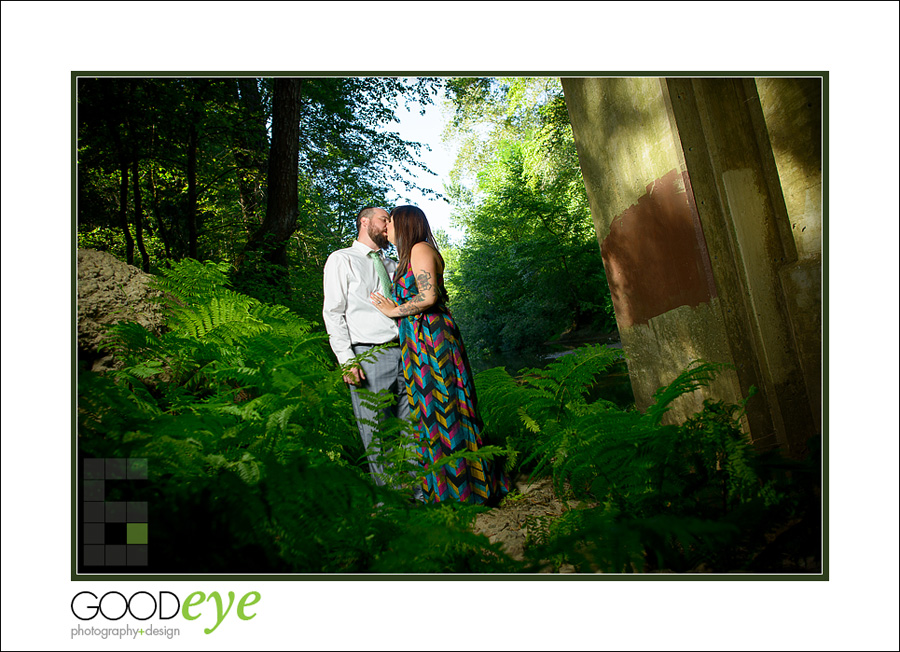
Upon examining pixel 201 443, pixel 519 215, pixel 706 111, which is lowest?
pixel 201 443

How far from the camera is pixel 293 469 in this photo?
1.09 m

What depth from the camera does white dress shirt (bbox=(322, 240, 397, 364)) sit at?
8.02 feet

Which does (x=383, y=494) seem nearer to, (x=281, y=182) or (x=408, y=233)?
(x=408, y=233)

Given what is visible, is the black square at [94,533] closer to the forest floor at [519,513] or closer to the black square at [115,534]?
the black square at [115,534]

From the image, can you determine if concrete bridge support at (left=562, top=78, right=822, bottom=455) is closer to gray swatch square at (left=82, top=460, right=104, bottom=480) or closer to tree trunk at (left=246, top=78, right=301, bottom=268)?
gray swatch square at (left=82, top=460, right=104, bottom=480)

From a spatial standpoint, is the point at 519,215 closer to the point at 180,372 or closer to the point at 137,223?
the point at 137,223

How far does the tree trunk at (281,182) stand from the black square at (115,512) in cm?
321

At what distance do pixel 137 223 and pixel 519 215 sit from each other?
529 cm

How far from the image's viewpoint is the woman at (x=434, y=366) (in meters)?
2.34

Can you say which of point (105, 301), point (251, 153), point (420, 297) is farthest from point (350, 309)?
point (251, 153)

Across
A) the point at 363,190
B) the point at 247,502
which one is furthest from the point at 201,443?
the point at 363,190

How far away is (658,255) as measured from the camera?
2.18 m

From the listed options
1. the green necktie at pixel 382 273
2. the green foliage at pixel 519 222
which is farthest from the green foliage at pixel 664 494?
the green foliage at pixel 519 222

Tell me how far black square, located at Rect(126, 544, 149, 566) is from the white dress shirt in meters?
1.32
